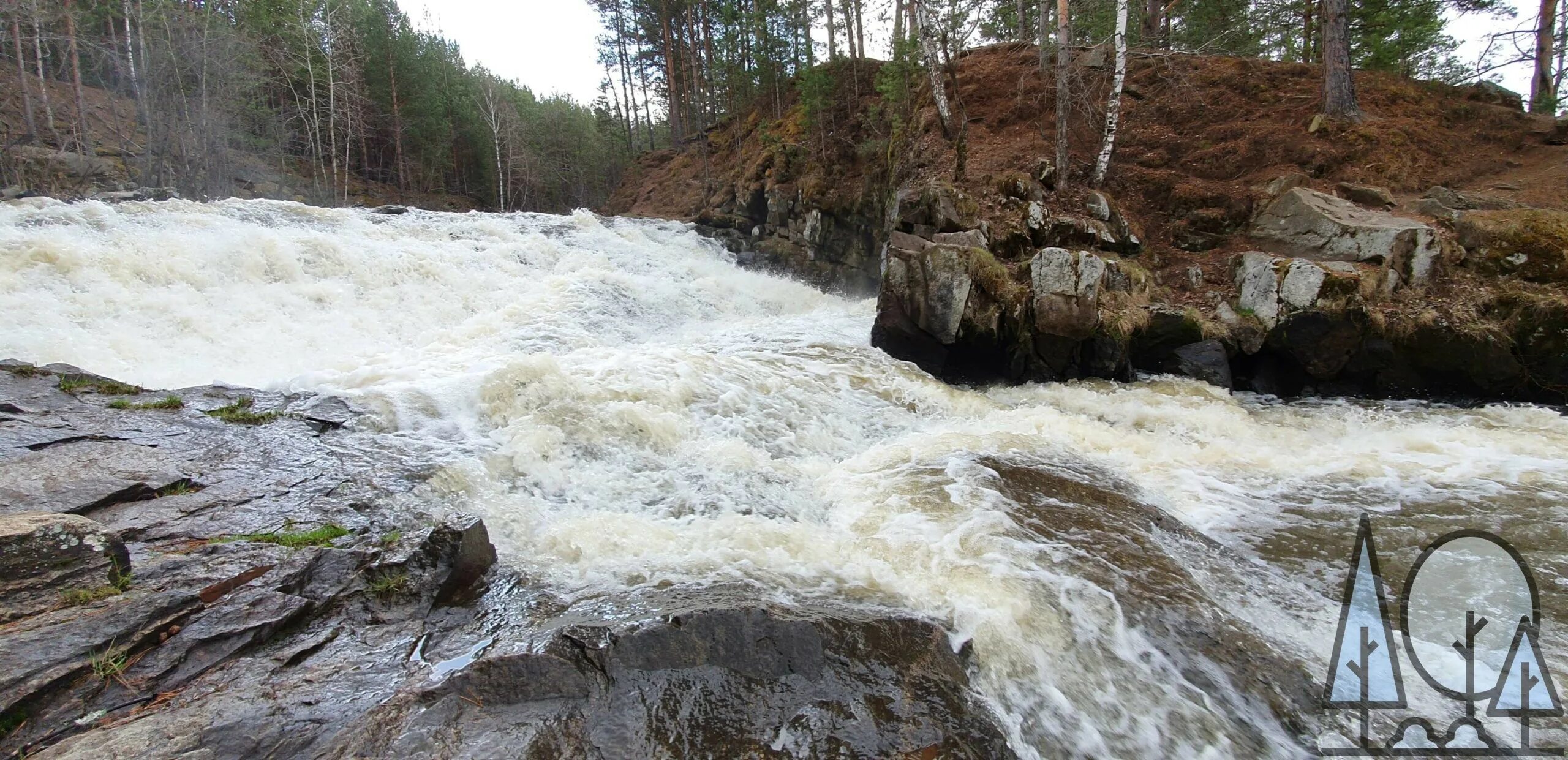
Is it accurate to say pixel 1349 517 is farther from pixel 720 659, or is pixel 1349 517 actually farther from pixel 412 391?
pixel 412 391

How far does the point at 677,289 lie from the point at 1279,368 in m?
12.3

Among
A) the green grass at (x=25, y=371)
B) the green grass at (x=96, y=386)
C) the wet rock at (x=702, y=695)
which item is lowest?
the wet rock at (x=702, y=695)

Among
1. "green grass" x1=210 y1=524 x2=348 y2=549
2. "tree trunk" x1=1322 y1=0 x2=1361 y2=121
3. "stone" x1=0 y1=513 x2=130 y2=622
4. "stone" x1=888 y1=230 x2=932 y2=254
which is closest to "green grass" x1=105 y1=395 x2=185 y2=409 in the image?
"green grass" x1=210 y1=524 x2=348 y2=549

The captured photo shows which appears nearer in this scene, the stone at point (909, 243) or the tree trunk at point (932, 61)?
the stone at point (909, 243)

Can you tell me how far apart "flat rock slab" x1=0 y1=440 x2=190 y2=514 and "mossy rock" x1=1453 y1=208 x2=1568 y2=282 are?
15234 millimetres

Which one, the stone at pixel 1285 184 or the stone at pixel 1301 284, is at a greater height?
the stone at pixel 1285 184

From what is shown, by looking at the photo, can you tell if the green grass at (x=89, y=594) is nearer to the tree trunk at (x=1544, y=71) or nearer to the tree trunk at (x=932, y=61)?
the tree trunk at (x=932, y=61)

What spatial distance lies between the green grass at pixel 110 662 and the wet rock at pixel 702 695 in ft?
3.38

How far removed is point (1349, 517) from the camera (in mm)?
5426

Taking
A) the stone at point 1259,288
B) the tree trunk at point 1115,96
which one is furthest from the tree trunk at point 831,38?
the stone at point 1259,288

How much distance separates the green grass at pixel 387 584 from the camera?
3523 mm

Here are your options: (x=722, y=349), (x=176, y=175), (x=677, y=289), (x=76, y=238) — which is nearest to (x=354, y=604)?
(x=722, y=349)

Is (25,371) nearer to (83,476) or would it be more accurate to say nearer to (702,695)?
(83,476)

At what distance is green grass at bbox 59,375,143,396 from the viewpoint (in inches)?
230
